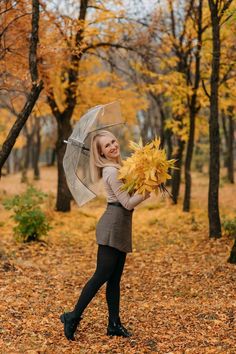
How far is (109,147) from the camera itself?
4.73m

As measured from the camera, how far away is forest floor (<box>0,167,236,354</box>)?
190 inches

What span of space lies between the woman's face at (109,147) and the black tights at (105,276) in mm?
922

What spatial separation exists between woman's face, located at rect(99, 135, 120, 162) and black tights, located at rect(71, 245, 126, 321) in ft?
3.03

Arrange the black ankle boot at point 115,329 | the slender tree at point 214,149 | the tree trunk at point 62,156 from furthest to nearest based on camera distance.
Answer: the tree trunk at point 62,156
the slender tree at point 214,149
the black ankle boot at point 115,329

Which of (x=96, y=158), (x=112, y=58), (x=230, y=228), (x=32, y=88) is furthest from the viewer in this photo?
(x=112, y=58)

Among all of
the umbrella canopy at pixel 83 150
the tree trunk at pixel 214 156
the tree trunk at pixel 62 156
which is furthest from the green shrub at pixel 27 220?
the umbrella canopy at pixel 83 150

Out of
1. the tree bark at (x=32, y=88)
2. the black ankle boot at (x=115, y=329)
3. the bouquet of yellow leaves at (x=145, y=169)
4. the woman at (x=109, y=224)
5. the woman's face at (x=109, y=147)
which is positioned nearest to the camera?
the bouquet of yellow leaves at (x=145, y=169)

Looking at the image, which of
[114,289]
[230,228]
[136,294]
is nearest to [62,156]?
[230,228]

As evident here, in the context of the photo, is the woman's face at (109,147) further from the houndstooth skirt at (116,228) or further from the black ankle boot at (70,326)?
the black ankle boot at (70,326)

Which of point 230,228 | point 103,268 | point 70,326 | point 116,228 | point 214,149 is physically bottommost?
point 70,326

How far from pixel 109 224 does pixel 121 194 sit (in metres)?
0.34

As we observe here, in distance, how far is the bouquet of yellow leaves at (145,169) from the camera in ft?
14.4

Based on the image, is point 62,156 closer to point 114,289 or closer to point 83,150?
point 83,150

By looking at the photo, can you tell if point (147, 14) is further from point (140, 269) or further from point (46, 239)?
point (140, 269)
